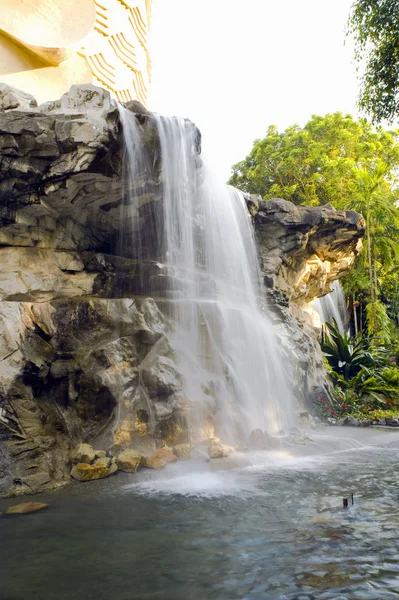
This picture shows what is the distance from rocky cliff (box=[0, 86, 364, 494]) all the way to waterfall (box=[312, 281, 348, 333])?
1210cm

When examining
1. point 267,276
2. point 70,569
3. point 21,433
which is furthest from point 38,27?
point 70,569

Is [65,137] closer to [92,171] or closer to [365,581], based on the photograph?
[92,171]

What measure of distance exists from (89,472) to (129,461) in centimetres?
59

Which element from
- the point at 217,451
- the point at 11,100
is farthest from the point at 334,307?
the point at 11,100

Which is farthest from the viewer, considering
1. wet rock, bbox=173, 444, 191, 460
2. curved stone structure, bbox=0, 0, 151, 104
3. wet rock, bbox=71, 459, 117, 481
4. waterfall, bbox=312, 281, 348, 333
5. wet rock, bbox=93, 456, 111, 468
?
waterfall, bbox=312, 281, 348, 333

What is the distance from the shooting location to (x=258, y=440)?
9.05 m

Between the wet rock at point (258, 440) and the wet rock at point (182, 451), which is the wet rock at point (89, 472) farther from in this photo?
the wet rock at point (258, 440)

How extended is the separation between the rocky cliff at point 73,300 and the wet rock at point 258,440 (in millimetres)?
1375

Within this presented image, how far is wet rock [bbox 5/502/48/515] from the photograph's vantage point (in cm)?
564

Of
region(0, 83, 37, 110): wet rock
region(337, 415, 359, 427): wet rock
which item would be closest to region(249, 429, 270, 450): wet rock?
region(337, 415, 359, 427): wet rock

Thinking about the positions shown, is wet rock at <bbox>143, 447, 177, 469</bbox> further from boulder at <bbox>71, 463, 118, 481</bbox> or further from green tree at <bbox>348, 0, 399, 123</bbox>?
green tree at <bbox>348, 0, 399, 123</bbox>

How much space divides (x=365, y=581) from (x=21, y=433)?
17.4 feet

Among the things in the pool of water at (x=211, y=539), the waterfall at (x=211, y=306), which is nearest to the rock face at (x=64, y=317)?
the waterfall at (x=211, y=306)

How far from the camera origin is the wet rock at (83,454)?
7305 mm
